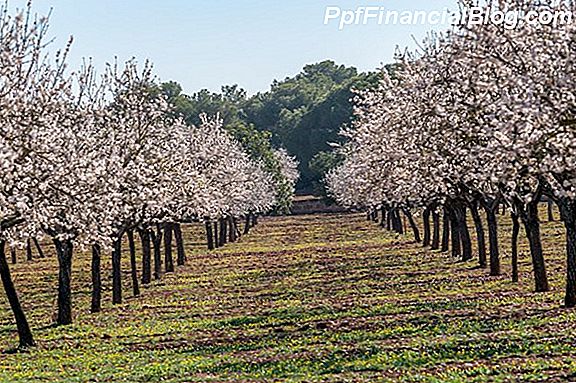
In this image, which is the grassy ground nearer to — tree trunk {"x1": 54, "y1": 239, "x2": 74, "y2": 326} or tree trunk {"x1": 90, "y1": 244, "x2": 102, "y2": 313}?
tree trunk {"x1": 90, "y1": 244, "x2": 102, "y2": 313}

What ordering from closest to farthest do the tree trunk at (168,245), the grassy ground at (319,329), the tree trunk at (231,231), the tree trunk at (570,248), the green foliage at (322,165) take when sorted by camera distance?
the grassy ground at (319,329) → the tree trunk at (570,248) → the tree trunk at (168,245) → the tree trunk at (231,231) → the green foliage at (322,165)

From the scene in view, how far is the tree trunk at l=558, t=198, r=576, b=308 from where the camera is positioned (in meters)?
22.9

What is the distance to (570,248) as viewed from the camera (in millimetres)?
23641

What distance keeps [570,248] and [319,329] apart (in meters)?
6.68

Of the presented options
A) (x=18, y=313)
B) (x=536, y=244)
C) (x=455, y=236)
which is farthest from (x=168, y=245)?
(x=536, y=244)

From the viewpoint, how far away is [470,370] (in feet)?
49.2

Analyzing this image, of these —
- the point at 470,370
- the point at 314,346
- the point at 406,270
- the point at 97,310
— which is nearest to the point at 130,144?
the point at 97,310

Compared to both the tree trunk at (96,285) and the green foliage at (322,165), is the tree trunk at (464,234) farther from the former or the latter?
the green foliage at (322,165)

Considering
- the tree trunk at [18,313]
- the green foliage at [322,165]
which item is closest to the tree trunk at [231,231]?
the green foliage at [322,165]

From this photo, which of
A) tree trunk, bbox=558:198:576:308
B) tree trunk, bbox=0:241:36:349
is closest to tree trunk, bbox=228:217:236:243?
tree trunk, bbox=0:241:36:349

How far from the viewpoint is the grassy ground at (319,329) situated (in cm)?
1642

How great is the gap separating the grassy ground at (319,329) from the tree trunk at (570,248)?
2.57 ft

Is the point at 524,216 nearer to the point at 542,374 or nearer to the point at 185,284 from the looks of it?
the point at 542,374

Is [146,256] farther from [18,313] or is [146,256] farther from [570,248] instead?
[570,248]
